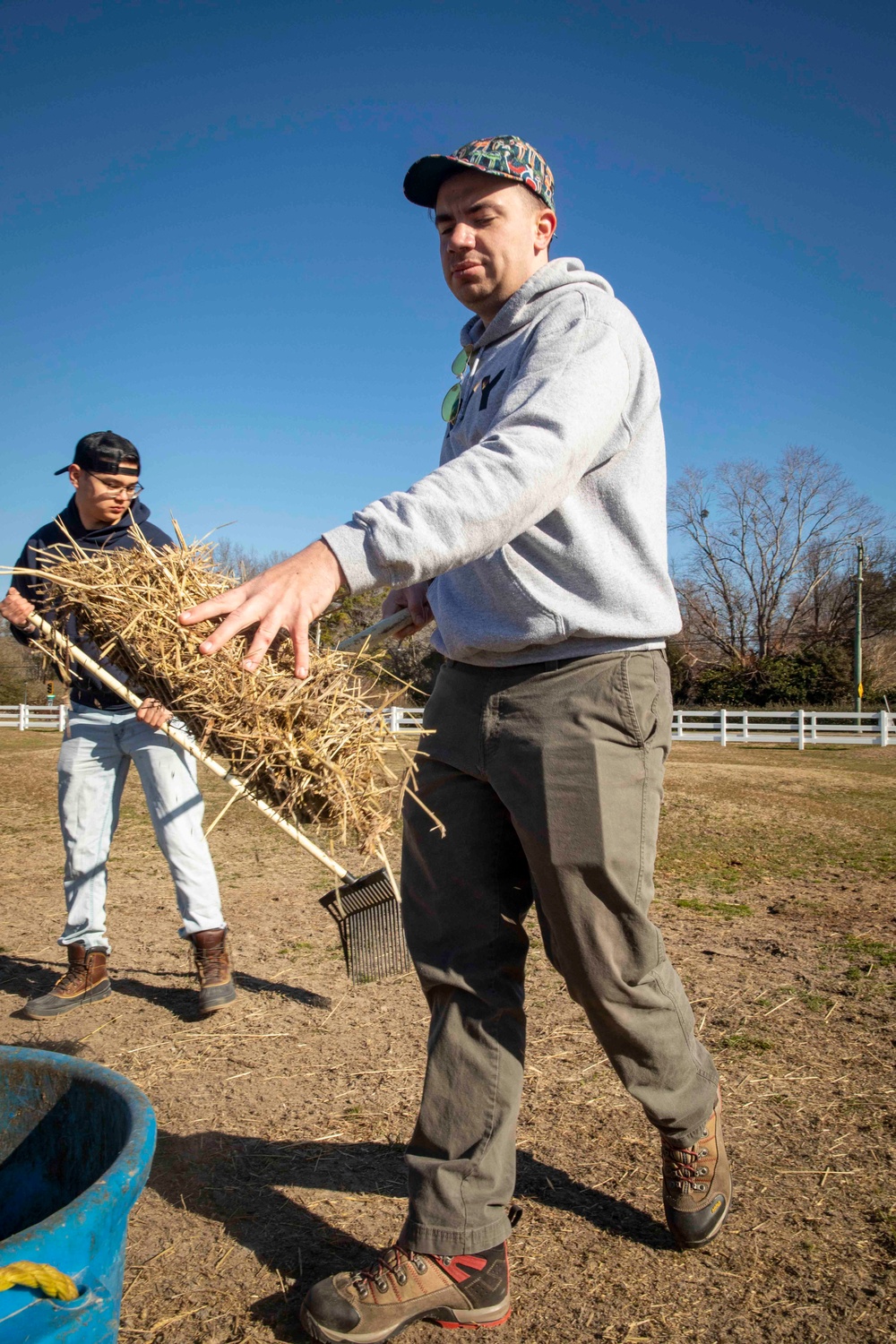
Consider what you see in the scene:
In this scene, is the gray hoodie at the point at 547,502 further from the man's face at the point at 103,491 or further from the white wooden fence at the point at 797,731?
the white wooden fence at the point at 797,731

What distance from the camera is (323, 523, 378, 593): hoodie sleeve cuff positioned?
1.47 m

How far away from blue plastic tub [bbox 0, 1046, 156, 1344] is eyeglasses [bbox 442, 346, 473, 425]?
5.70 ft

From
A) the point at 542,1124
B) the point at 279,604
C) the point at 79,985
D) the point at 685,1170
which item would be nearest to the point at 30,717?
the point at 79,985

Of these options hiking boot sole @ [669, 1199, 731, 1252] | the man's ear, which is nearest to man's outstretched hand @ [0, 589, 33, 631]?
the man's ear

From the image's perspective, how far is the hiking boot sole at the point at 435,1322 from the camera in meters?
1.85

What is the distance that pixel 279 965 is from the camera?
4.36m

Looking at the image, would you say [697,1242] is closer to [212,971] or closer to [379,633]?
[379,633]

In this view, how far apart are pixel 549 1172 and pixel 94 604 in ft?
6.68

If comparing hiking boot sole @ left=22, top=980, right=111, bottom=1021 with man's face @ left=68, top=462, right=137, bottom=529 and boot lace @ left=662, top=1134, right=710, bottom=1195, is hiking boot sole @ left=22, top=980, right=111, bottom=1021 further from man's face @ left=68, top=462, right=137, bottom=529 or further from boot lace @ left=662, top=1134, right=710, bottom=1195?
boot lace @ left=662, top=1134, right=710, bottom=1195

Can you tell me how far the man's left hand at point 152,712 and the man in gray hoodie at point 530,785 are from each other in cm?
88

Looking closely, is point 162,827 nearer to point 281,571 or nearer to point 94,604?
point 94,604

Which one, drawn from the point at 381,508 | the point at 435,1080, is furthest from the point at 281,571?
the point at 435,1080

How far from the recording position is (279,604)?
143 cm

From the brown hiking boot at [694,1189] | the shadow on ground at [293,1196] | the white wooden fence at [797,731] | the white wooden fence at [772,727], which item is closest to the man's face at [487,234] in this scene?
the brown hiking boot at [694,1189]
